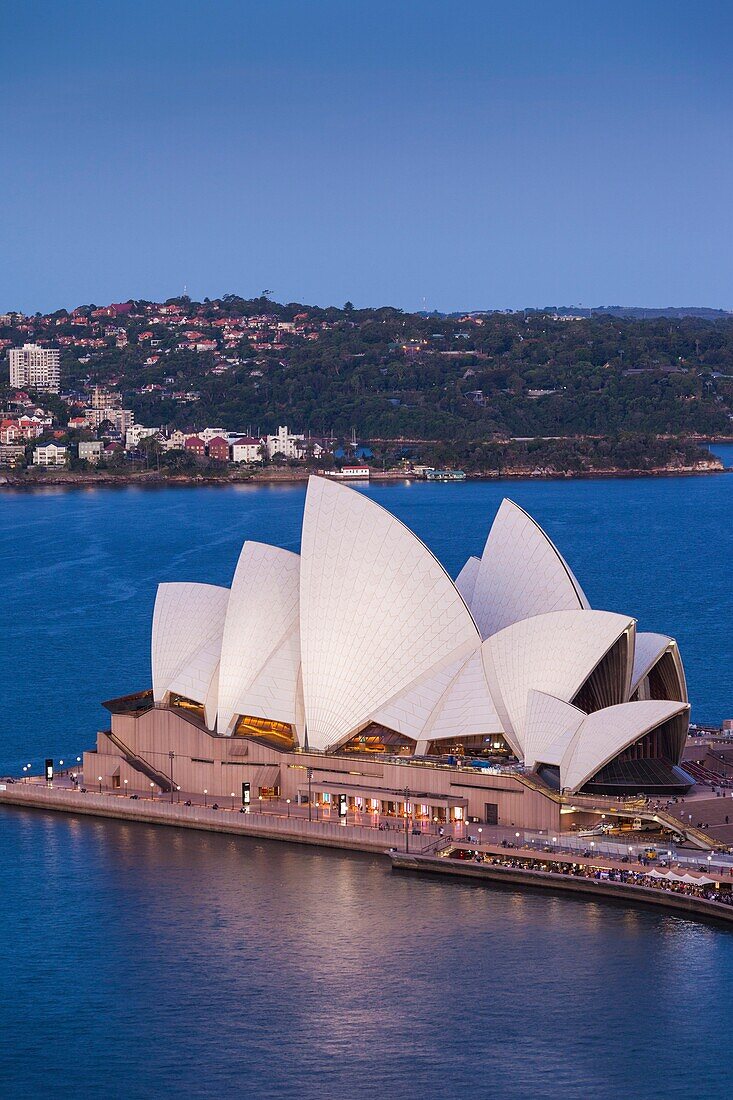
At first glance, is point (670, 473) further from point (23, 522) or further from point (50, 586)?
point (50, 586)

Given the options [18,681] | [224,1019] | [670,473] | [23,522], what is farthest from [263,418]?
[224,1019]

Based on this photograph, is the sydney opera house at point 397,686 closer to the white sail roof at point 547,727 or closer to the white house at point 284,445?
the white sail roof at point 547,727

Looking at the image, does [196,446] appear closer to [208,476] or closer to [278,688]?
[208,476]

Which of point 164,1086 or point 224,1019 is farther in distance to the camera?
point 224,1019

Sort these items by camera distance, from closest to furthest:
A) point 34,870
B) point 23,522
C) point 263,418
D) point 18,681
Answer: point 34,870 → point 18,681 → point 23,522 → point 263,418

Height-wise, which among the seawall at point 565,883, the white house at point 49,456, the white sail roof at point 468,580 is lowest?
the seawall at point 565,883

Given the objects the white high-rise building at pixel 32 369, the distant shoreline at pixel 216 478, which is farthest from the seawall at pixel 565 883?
the white high-rise building at pixel 32 369
